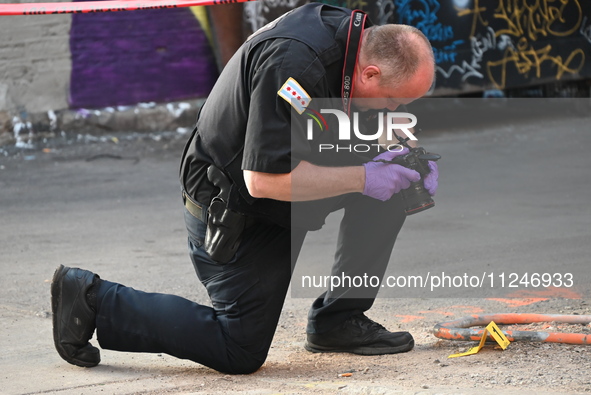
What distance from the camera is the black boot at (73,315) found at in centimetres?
305

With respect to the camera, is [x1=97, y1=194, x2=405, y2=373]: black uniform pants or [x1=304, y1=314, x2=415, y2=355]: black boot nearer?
[x1=97, y1=194, x2=405, y2=373]: black uniform pants

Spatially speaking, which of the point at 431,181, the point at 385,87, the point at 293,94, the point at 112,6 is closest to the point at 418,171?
the point at 431,181

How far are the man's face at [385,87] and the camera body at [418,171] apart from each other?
8.7 inches

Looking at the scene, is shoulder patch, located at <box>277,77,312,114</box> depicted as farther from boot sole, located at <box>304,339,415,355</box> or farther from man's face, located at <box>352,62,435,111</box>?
boot sole, located at <box>304,339,415,355</box>

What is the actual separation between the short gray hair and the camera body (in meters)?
0.33

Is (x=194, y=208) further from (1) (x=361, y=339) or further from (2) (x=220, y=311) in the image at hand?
(1) (x=361, y=339)

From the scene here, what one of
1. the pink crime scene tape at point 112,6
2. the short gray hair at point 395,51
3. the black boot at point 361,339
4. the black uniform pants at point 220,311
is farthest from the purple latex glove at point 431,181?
the pink crime scene tape at point 112,6

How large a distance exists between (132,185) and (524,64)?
16.6 ft

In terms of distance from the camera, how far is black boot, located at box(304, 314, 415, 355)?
10.7 ft

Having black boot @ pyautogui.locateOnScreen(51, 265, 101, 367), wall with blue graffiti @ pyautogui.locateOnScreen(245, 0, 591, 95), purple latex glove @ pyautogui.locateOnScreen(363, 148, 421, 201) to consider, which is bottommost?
wall with blue graffiti @ pyautogui.locateOnScreen(245, 0, 591, 95)

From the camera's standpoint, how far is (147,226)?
5.59 meters

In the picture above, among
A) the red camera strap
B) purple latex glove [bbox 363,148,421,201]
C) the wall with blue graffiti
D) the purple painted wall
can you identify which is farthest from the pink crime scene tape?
the wall with blue graffiti

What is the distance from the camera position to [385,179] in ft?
9.75

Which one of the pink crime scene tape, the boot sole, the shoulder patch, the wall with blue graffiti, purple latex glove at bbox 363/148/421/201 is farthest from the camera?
the wall with blue graffiti
